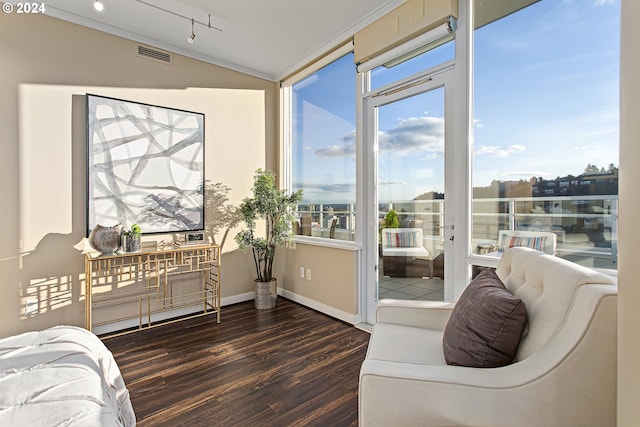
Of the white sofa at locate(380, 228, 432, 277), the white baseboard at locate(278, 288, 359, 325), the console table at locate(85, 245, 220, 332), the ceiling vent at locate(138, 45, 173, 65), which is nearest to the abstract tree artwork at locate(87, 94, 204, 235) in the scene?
the console table at locate(85, 245, 220, 332)

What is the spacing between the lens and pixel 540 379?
991 millimetres

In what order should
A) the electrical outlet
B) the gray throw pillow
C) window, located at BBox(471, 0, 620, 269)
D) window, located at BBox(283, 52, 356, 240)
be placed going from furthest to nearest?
window, located at BBox(283, 52, 356, 240) → the electrical outlet → window, located at BBox(471, 0, 620, 269) → the gray throw pillow

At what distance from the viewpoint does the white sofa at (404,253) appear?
105 inches

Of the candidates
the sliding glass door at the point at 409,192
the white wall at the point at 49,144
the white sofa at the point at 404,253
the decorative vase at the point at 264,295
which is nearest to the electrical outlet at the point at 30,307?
the white wall at the point at 49,144

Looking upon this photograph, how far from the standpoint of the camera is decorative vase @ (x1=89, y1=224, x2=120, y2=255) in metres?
2.61

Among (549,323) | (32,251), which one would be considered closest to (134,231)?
(32,251)

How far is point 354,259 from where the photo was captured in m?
3.08

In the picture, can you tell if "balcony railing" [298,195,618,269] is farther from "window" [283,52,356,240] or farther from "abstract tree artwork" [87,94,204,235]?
"abstract tree artwork" [87,94,204,235]

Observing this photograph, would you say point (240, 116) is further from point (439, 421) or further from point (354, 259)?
point (439, 421)

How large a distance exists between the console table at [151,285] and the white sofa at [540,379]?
2374 mm

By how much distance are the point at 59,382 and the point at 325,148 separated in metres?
2.95

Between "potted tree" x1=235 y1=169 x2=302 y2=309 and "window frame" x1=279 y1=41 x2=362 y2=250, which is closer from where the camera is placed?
"window frame" x1=279 y1=41 x2=362 y2=250

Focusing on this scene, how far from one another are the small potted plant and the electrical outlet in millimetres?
789

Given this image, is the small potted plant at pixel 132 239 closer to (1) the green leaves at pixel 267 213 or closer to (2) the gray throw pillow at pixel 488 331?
(1) the green leaves at pixel 267 213
